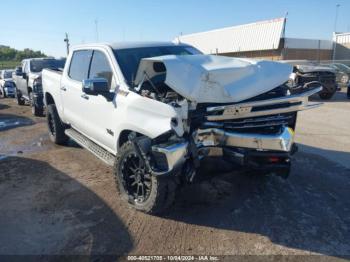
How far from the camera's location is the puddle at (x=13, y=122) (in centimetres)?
1006

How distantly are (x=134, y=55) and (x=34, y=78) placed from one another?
25.0 ft

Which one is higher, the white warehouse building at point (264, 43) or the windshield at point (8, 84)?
the white warehouse building at point (264, 43)

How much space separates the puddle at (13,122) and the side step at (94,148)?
174 inches

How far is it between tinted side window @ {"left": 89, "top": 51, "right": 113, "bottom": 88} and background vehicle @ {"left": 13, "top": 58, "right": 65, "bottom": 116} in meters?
6.55

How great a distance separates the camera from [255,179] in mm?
5184

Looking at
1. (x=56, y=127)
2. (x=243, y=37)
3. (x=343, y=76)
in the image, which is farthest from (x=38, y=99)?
(x=243, y=37)

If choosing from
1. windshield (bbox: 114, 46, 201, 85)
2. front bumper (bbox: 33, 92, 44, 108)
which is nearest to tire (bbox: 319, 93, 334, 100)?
front bumper (bbox: 33, 92, 44, 108)

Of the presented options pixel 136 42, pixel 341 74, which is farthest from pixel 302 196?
pixel 341 74

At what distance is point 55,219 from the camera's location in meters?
4.07

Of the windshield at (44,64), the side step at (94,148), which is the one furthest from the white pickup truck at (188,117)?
the windshield at (44,64)

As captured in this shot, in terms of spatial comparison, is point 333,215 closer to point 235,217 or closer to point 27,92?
point 235,217

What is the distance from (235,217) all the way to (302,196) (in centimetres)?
115

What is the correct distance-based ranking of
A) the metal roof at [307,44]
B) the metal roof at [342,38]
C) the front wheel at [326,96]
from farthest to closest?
the metal roof at [342,38] < the metal roof at [307,44] < the front wheel at [326,96]

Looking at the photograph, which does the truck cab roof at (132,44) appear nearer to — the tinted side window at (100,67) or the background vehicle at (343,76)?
the tinted side window at (100,67)
